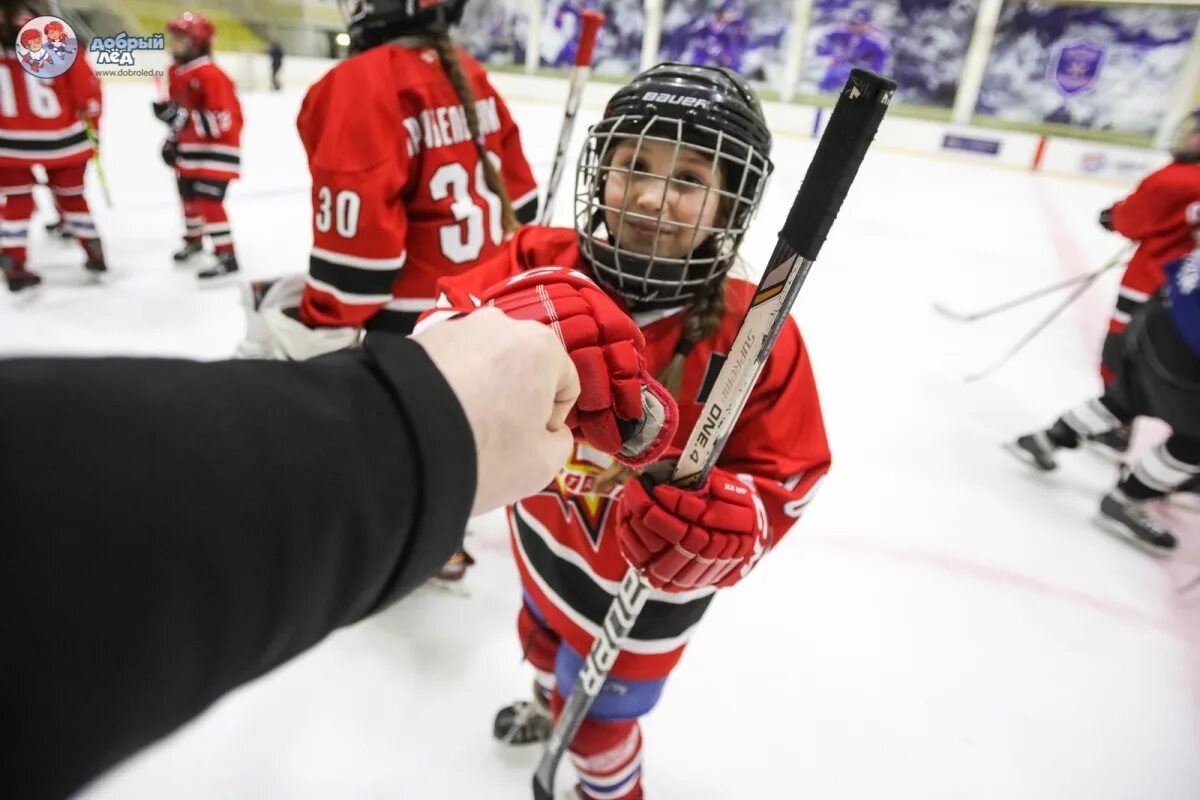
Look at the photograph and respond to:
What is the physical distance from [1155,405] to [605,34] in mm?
9359

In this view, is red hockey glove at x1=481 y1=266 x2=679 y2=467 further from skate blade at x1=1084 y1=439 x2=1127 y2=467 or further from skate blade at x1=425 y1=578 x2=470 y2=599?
skate blade at x1=1084 y1=439 x2=1127 y2=467

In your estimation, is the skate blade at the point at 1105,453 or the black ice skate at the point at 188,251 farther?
the black ice skate at the point at 188,251

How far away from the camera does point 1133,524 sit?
1.85 metres

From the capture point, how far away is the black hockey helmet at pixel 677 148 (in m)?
0.76

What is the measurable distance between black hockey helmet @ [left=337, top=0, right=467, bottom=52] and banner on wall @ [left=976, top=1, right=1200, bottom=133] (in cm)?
900

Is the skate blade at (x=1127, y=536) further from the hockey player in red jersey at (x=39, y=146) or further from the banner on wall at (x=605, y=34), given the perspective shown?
the banner on wall at (x=605, y=34)

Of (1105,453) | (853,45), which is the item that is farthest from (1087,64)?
(1105,453)

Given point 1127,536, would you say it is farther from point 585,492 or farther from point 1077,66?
point 1077,66

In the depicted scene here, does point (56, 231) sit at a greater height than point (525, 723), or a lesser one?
greater

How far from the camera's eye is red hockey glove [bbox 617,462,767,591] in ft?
2.17

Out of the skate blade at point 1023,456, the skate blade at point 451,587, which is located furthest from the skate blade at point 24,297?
the skate blade at point 1023,456

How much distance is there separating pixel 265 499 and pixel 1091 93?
10236 millimetres

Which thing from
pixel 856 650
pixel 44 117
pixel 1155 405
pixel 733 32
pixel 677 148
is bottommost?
pixel 856 650

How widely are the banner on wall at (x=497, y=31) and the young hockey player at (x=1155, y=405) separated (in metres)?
9.79
